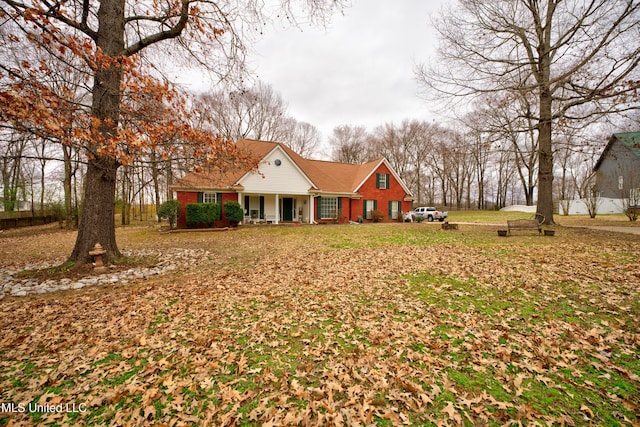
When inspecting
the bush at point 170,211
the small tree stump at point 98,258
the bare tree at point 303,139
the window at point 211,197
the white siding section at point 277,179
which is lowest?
the small tree stump at point 98,258

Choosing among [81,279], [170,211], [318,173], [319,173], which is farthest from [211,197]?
[81,279]

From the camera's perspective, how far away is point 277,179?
20.3 metres

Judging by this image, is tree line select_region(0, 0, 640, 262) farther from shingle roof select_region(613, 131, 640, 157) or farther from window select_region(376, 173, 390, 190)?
window select_region(376, 173, 390, 190)

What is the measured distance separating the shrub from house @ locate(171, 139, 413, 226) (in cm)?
35

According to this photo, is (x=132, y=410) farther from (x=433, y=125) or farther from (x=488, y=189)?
(x=488, y=189)

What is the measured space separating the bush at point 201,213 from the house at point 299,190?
3.98 ft

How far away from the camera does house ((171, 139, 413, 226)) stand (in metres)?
18.7

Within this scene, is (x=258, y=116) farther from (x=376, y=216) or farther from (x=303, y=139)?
(x=376, y=216)

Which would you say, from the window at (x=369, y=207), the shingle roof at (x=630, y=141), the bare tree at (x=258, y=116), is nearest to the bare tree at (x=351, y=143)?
the bare tree at (x=258, y=116)

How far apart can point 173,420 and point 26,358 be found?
264 centimetres

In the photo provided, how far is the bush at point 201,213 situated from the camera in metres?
16.5

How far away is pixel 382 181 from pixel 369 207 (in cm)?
301

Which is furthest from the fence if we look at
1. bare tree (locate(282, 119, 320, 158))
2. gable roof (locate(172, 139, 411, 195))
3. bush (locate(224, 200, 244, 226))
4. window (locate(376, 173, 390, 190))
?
window (locate(376, 173, 390, 190))

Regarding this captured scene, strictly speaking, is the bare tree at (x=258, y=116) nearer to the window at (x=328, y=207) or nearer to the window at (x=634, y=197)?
the window at (x=328, y=207)
